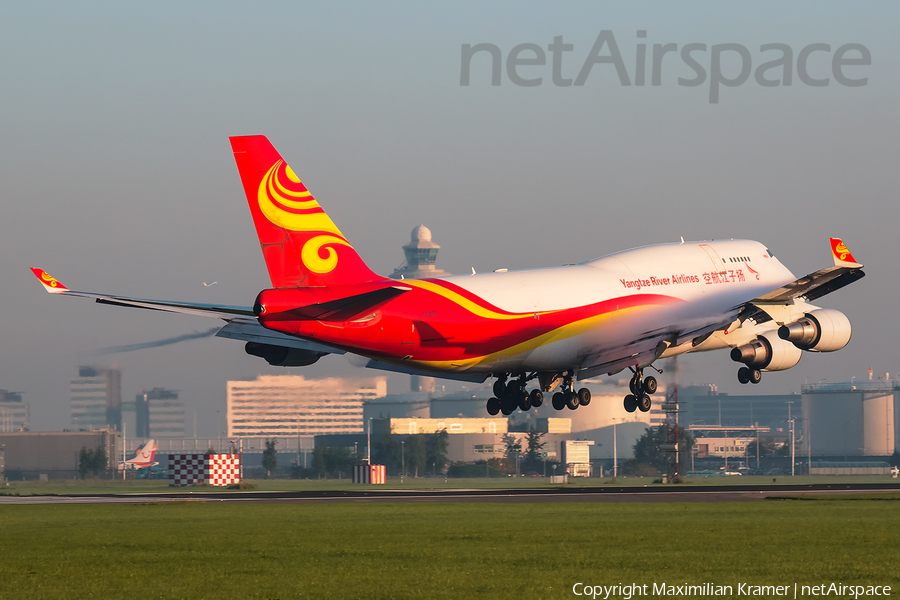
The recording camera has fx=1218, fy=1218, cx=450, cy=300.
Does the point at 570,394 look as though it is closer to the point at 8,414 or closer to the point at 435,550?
the point at 435,550

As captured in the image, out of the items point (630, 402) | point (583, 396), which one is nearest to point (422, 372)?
point (583, 396)

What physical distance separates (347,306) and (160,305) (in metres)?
5.93

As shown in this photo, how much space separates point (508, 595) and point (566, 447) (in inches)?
5809

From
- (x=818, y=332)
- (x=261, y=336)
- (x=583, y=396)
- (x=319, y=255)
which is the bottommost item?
(x=583, y=396)

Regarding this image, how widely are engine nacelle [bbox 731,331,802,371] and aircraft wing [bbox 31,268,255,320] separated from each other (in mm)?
21932

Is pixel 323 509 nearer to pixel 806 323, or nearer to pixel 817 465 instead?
pixel 806 323

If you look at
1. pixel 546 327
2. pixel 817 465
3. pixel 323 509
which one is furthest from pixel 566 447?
pixel 546 327

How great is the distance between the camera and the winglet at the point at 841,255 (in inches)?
1788

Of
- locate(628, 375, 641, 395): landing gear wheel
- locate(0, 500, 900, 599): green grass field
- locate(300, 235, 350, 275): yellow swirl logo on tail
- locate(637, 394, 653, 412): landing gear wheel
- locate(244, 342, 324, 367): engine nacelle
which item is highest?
locate(300, 235, 350, 275): yellow swirl logo on tail

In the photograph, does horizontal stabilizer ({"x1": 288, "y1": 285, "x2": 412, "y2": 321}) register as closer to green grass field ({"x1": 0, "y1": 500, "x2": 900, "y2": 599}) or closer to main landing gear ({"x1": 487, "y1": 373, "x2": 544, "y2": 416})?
green grass field ({"x1": 0, "y1": 500, "x2": 900, "y2": 599})

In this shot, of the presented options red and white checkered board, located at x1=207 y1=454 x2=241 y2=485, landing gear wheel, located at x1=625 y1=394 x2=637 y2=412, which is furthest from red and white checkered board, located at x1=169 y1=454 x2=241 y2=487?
landing gear wheel, located at x1=625 y1=394 x2=637 y2=412

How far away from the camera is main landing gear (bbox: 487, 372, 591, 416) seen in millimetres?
49406

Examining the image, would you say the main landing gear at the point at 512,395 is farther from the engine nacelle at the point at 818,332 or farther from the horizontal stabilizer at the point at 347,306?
the horizontal stabilizer at the point at 347,306

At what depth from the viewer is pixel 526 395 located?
165 feet
